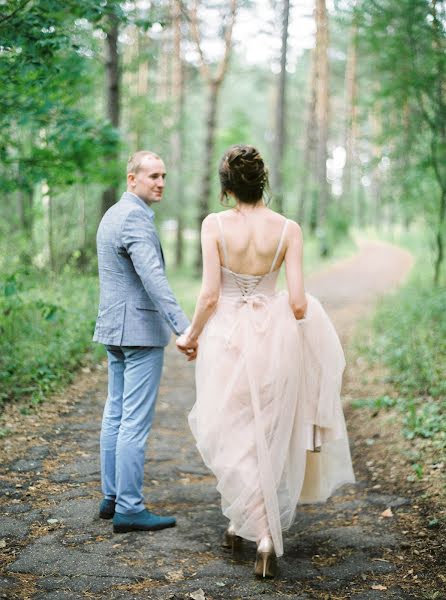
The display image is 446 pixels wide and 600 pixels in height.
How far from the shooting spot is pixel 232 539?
3.83 meters

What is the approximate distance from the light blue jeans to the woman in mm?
362

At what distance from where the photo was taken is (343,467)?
4113 millimetres

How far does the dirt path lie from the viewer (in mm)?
3312

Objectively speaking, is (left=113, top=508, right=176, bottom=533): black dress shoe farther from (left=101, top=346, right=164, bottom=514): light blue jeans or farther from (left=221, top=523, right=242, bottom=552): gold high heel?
(left=221, top=523, right=242, bottom=552): gold high heel

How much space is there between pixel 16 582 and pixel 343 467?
2.06 metres

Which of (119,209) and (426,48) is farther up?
(426,48)

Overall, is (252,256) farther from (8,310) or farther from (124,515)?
(8,310)

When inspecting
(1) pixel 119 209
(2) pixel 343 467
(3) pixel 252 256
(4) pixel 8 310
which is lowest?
(2) pixel 343 467

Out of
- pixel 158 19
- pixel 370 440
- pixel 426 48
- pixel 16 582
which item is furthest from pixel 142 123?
pixel 16 582

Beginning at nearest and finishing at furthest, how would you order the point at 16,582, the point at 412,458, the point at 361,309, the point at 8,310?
the point at 16,582, the point at 412,458, the point at 8,310, the point at 361,309

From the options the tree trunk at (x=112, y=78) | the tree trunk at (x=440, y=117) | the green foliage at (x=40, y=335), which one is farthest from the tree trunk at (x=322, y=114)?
the green foliage at (x=40, y=335)

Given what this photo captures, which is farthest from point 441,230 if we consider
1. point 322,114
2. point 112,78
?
point 322,114

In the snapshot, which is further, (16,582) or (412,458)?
(412,458)

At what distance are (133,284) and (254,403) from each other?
1.09 m
